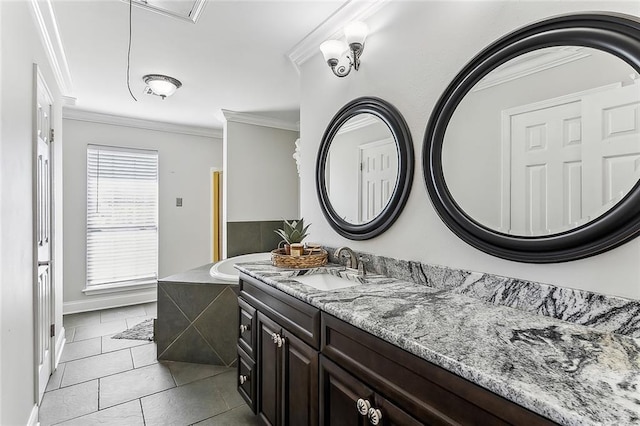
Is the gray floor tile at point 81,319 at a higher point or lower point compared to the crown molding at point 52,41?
lower

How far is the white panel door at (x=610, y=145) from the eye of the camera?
36.3 inches

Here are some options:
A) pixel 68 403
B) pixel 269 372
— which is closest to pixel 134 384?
pixel 68 403

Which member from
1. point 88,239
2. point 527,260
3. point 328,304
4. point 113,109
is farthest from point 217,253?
point 527,260

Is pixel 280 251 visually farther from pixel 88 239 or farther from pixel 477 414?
pixel 88 239

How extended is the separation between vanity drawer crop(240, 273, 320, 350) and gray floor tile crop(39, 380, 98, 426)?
131 centimetres

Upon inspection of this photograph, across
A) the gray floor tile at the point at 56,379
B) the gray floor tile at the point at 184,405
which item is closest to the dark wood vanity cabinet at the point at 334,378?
the gray floor tile at the point at 184,405

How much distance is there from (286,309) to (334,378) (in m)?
0.41

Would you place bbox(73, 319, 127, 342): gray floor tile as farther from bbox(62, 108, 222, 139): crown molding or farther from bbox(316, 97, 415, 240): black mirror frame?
bbox(316, 97, 415, 240): black mirror frame

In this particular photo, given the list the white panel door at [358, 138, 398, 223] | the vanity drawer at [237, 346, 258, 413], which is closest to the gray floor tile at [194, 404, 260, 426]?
the vanity drawer at [237, 346, 258, 413]

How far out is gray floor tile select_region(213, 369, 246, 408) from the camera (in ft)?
7.22

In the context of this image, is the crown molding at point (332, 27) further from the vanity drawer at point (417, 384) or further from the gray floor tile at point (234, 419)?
the gray floor tile at point (234, 419)

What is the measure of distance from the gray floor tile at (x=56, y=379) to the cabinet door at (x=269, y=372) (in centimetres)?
166

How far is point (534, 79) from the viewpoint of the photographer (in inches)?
44.5

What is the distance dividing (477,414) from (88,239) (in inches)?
183
